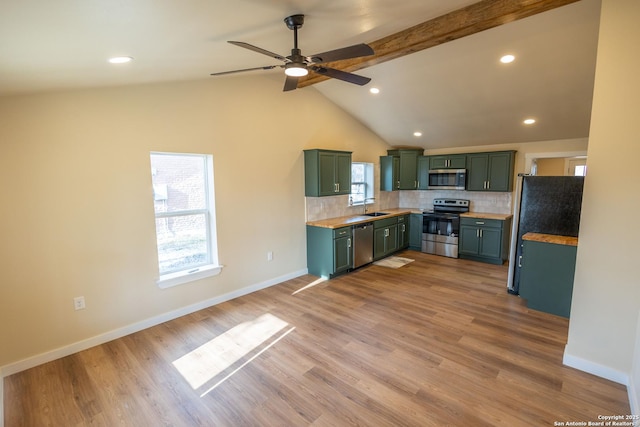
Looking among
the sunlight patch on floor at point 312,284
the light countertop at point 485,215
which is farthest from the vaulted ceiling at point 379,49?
the sunlight patch on floor at point 312,284

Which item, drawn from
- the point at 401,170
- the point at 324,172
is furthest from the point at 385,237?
the point at 324,172

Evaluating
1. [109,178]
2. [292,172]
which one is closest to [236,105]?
[292,172]

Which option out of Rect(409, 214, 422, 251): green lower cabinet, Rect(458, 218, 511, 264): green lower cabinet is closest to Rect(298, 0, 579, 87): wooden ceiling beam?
Rect(458, 218, 511, 264): green lower cabinet

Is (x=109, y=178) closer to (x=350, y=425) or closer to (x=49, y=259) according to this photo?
(x=49, y=259)

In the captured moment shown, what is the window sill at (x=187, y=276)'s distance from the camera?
3.43 m

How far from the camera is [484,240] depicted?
561 centimetres

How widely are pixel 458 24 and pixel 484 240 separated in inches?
161

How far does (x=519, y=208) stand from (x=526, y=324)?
1.51 m

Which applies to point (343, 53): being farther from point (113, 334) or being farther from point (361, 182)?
point (361, 182)

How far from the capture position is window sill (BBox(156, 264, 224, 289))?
3.43 metres

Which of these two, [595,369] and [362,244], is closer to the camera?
[595,369]

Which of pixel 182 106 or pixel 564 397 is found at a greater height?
pixel 182 106

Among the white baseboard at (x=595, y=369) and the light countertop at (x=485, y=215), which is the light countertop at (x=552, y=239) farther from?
the light countertop at (x=485, y=215)

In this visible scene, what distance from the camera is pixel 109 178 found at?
2.94 m
